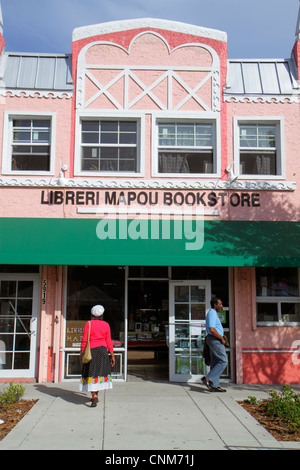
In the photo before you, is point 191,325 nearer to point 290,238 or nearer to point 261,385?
point 261,385

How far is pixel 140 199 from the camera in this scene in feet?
29.7

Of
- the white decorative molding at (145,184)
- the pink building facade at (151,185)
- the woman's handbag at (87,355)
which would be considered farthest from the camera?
the white decorative molding at (145,184)

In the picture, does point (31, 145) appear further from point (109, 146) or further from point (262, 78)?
point (262, 78)

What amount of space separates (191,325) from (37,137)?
5.27 meters

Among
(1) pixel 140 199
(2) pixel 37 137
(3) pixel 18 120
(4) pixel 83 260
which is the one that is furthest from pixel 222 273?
(3) pixel 18 120

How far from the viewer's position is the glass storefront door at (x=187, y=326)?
29.4ft

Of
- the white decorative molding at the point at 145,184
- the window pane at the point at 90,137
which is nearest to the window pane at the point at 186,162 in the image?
the white decorative molding at the point at 145,184

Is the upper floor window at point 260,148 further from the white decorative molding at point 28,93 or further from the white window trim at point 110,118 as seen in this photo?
the white decorative molding at point 28,93

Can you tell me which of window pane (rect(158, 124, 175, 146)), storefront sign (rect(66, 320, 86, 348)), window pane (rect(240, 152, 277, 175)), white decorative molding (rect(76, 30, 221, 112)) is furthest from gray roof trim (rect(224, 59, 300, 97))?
storefront sign (rect(66, 320, 86, 348))

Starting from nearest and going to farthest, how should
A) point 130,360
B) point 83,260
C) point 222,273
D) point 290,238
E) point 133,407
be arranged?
point 133,407 < point 83,260 < point 290,238 < point 222,273 < point 130,360

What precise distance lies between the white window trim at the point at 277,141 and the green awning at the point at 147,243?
1085 millimetres

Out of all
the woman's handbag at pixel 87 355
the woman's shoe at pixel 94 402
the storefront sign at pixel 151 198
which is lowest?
the woman's shoe at pixel 94 402

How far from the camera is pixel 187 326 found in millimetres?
9109

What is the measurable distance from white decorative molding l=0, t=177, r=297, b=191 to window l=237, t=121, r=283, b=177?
0.36m
